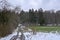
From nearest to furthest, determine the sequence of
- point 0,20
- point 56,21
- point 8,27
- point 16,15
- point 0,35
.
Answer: point 0,35, point 8,27, point 0,20, point 16,15, point 56,21

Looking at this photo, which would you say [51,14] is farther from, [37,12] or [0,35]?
[0,35]

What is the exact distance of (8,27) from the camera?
641 inches

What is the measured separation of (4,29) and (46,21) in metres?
12.5

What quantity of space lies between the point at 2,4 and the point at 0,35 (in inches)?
101

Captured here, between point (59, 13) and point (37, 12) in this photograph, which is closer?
point (59, 13)

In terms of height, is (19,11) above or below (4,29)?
above

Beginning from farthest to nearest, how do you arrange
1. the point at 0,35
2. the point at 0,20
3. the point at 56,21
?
the point at 56,21, the point at 0,20, the point at 0,35

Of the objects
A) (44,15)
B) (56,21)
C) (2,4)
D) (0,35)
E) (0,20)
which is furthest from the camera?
(44,15)

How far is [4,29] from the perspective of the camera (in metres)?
15.0

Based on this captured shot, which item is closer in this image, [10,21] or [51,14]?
[10,21]

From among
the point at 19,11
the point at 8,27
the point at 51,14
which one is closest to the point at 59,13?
the point at 51,14

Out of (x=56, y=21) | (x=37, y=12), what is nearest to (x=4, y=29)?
(x=56, y=21)

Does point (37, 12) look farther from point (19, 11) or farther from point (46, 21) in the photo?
point (19, 11)

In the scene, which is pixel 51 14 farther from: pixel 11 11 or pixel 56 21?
pixel 11 11
